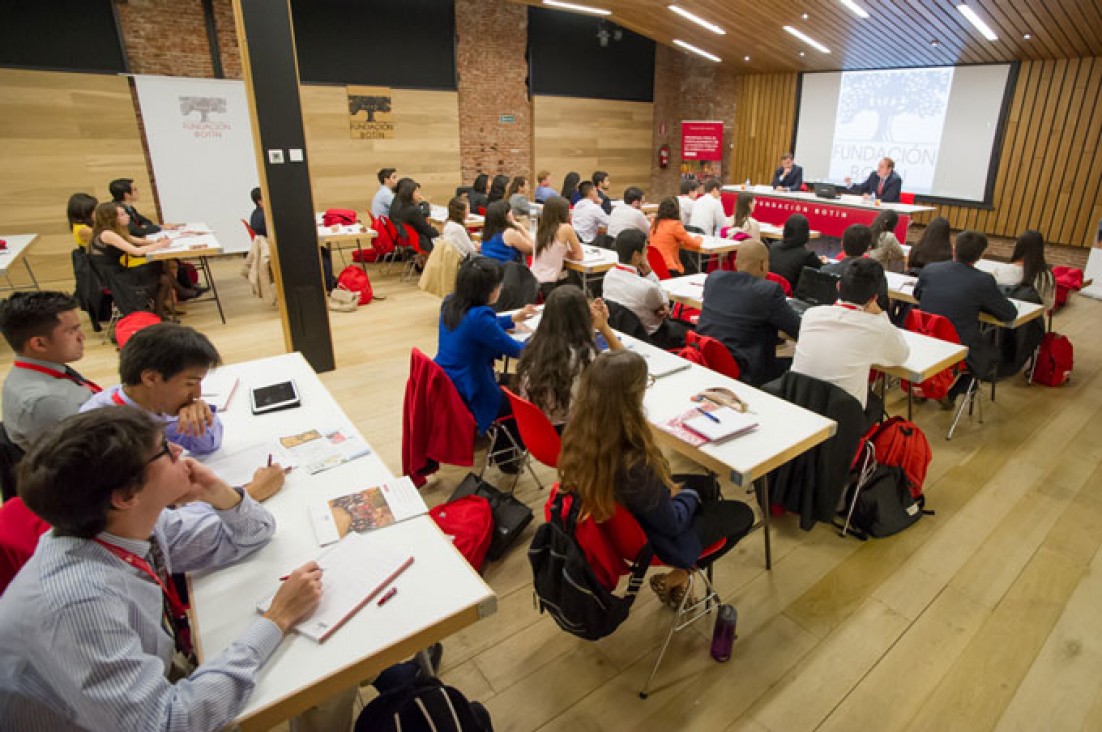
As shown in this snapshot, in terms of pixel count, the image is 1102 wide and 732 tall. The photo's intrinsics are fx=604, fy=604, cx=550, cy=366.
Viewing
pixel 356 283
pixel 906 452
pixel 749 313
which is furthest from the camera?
pixel 356 283

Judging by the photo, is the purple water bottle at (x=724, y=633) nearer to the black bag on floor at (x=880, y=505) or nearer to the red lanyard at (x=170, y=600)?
the black bag on floor at (x=880, y=505)

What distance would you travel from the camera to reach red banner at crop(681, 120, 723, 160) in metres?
12.4

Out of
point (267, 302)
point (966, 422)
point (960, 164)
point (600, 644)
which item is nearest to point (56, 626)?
point (600, 644)

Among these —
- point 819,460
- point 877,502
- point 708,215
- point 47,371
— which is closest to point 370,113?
point 708,215

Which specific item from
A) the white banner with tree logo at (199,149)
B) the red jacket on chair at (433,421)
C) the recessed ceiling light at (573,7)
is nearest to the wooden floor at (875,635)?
the red jacket on chair at (433,421)

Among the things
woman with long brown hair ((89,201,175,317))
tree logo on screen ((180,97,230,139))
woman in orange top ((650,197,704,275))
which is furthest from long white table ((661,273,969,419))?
tree logo on screen ((180,97,230,139))

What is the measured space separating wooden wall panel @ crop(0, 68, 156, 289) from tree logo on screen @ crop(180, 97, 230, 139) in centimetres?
60

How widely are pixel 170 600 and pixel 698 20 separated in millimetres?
10449

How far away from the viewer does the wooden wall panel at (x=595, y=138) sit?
11594 millimetres

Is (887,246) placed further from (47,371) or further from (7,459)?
(7,459)

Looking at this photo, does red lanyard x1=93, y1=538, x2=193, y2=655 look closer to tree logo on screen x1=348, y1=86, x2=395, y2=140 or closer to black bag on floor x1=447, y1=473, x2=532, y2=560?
black bag on floor x1=447, y1=473, x2=532, y2=560

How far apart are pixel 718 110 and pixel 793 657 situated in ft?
41.2

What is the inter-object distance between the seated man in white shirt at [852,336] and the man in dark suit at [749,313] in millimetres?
445

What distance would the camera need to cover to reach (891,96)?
32.9 feet
